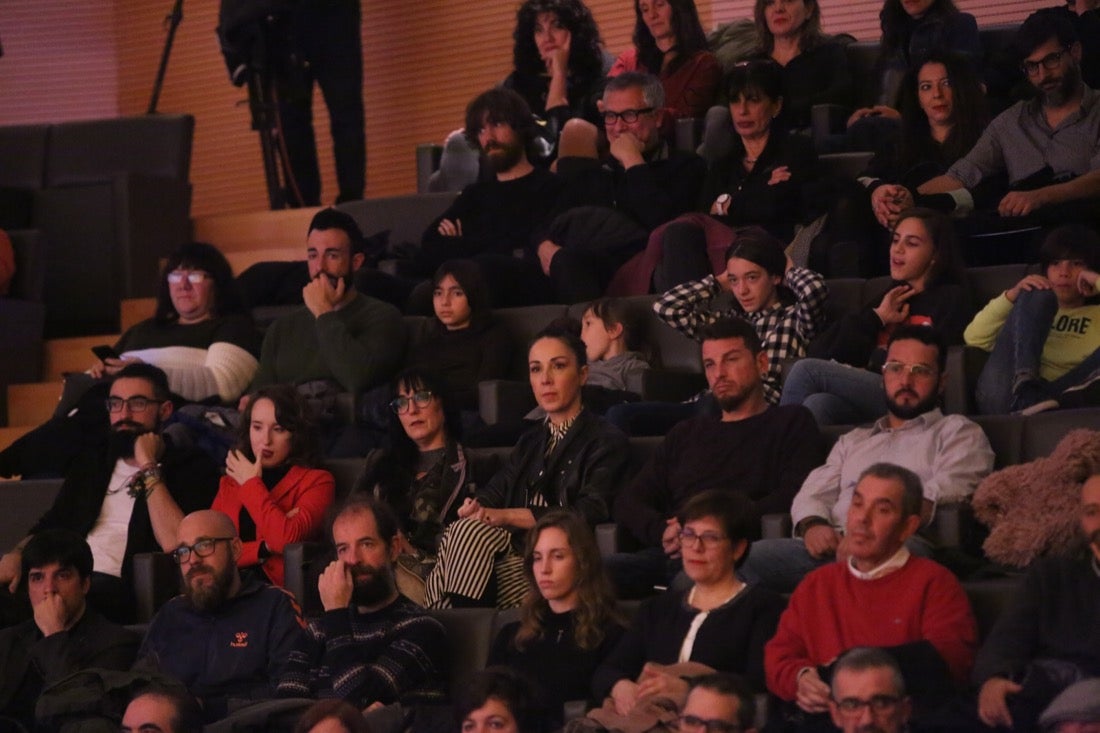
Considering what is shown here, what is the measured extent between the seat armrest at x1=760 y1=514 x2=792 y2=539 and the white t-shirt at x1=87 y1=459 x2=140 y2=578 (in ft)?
5.69

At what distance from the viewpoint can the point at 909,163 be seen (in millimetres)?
6016

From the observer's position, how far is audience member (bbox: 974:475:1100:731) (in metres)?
3.79

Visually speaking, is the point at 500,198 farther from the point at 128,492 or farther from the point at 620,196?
the point at 128,492

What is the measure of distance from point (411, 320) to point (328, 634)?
5.63 feet

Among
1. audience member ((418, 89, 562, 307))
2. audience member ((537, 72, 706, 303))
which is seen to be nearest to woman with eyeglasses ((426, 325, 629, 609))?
audience member ((537, 72, 706, 303))

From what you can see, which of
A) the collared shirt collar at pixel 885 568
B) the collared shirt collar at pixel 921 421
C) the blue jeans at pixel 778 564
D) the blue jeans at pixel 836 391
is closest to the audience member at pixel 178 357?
the blue jeans at pixel 836 391

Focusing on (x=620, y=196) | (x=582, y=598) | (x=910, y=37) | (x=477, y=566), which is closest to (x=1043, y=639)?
(x=582, y=598)

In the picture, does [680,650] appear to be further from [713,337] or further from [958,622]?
[713,337]

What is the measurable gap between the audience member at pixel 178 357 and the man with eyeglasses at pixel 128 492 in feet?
0.41

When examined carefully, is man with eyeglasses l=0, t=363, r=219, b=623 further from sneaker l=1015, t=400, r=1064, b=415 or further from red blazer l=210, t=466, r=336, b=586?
sneaker l=1015, t=400, r=1064, b=415

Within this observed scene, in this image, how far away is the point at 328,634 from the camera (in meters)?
4.55

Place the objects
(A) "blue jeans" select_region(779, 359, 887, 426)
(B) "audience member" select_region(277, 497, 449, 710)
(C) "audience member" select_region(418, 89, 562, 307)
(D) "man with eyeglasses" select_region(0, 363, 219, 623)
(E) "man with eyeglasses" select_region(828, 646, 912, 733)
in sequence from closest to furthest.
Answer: (E) "man with eyeglasses" select_region(828, 646, 912, 733), (B) "audience member" select_region(277, 497, 449, 710), (A) "blue jeans" select_region(779, 359, 887, 426), (D) "man with eyeglasses" select_region(0, 363, 219, 623), (C) "audience member" select_region(418, 89, 562, 307)

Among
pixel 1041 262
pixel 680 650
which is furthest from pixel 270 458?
pixel 1041 262

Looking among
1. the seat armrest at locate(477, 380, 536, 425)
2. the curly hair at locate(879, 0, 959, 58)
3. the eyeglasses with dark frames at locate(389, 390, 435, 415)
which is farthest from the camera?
the curly hair at locate(879, 0, 959, 58)
